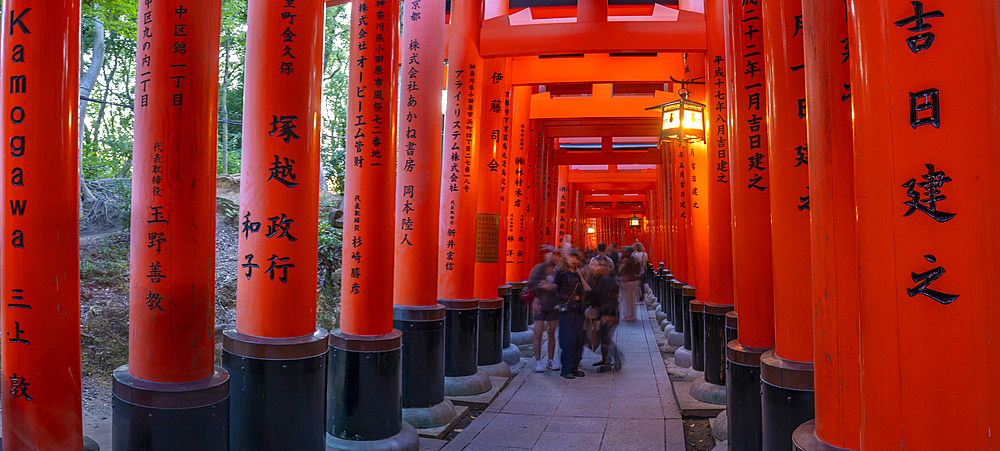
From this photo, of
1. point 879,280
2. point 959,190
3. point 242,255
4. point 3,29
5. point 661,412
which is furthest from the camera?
point 661,412

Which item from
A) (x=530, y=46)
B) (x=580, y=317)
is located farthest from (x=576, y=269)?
(x=530, y=46)

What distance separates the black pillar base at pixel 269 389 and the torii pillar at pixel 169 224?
23.8 inches

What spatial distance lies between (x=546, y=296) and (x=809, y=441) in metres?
5.83

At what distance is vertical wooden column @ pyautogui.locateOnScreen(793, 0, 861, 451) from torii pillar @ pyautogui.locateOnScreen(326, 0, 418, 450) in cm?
321

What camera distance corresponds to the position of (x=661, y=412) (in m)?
6.43

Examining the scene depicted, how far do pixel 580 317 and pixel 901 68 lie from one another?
670 centimetres

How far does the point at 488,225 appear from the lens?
8.20 meters

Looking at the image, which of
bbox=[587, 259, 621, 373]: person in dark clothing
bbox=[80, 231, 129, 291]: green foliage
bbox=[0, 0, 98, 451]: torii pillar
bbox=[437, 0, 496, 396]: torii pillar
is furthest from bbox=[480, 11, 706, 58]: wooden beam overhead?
bbox=[80, 231, 129, 291]: green foliage

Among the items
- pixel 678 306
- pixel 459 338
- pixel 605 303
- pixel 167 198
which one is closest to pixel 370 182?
pixel 167 198

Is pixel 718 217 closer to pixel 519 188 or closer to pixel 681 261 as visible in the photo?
pixel 681 261

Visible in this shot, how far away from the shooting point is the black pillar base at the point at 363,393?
4.88 metres

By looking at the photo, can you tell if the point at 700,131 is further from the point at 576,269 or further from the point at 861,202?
the point at 861,202

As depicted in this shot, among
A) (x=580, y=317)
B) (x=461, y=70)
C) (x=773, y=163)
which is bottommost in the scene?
(x=580, y=317)

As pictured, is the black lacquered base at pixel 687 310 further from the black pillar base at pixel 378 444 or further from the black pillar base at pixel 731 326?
the black pillar base at pixel 378 444
